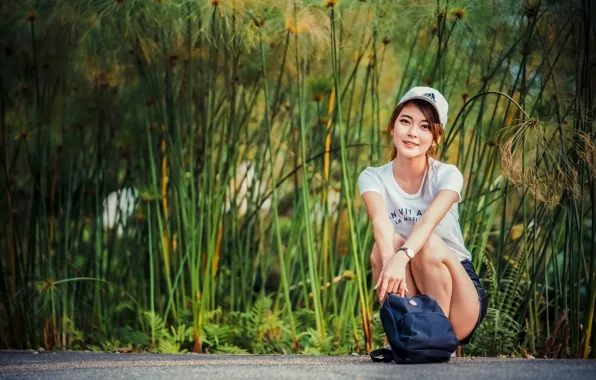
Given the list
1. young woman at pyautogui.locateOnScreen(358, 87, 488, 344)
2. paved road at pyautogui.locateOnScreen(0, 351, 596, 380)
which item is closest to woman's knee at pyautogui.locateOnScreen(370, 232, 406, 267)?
young woman at pyautogui.locateOnScreen(358, 87, 488, 344)

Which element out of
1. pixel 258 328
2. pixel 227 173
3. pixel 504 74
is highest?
pixel 504 74

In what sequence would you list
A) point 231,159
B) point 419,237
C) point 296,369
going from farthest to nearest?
1. point 231,159
2. point 419,237
3. point 296,369

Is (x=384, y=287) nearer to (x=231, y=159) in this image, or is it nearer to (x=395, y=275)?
(x=395, y=275)

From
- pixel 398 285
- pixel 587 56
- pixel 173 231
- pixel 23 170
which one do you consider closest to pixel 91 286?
pixel 173 231

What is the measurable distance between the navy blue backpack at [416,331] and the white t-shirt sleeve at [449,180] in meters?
0.27

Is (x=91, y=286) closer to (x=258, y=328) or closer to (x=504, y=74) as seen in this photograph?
(x=258, y=328)

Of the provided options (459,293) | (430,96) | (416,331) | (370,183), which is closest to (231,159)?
(370,183)

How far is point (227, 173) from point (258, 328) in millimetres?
500

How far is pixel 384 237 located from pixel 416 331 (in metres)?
0.26

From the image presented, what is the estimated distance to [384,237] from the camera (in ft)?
7.22

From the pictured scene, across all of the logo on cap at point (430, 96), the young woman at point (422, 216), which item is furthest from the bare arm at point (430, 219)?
the logo on cap at point (430, 96)

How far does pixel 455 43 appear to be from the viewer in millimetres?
2953

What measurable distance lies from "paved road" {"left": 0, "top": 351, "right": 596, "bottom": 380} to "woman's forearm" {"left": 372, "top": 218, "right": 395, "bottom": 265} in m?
0.25

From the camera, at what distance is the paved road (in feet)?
5.86
